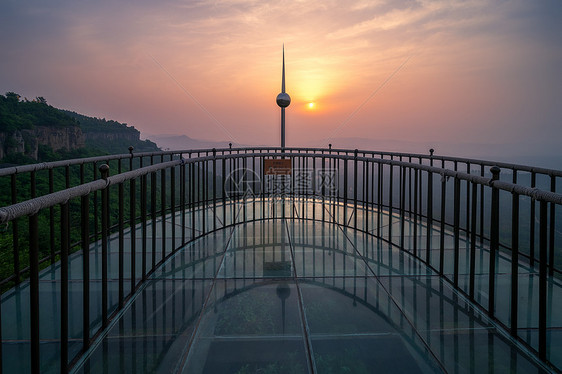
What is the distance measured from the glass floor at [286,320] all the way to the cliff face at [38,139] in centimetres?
6928

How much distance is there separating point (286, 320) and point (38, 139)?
77465 millimetres

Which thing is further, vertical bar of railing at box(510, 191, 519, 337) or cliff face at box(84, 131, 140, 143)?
cliff face at box(84, 131, 140, 143)

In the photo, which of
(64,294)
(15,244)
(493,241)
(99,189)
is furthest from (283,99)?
(64,294)

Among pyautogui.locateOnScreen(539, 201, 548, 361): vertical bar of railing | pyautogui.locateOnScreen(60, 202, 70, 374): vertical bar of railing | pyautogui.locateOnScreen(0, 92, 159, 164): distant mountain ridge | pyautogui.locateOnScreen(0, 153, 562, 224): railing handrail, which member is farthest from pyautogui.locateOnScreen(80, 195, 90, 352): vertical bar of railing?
pyautogui.locateOnScreen(0, 92, 159, 164): distant mountain ridge

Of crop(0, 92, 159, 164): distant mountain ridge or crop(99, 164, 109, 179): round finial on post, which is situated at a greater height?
crop(0, 92, 159, 164): distant mountain ridge

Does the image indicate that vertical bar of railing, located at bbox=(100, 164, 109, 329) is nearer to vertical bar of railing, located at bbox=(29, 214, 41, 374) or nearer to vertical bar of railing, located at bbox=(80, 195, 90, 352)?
vertical bar of railing, located at bbox=(80, 195, 90, 352)

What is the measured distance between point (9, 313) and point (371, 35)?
17325 mm

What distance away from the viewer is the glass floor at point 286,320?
6.72 ft

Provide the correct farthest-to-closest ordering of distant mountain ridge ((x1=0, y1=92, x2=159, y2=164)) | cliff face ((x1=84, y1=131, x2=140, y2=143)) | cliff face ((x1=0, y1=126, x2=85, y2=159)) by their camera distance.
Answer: cliff face ((x1=84, y1=131, x2=140, y2=143)) < distant mountain ridge ((x1=0, y1=92, x2=159, y2=164)) < cliff face ((x1=0, y1=126, x2=85, y2=159))

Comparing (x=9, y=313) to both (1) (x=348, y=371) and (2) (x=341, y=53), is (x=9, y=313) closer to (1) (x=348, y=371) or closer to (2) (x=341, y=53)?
(1) (x=348, y=371)

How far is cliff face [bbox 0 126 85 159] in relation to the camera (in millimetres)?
59534

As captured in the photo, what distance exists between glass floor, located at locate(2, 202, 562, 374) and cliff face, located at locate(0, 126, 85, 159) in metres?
69.3

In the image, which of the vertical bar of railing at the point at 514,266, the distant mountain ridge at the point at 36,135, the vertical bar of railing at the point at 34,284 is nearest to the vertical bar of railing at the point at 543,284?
the vertical bar of railing at the point at 514,266

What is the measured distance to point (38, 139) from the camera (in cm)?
6662
